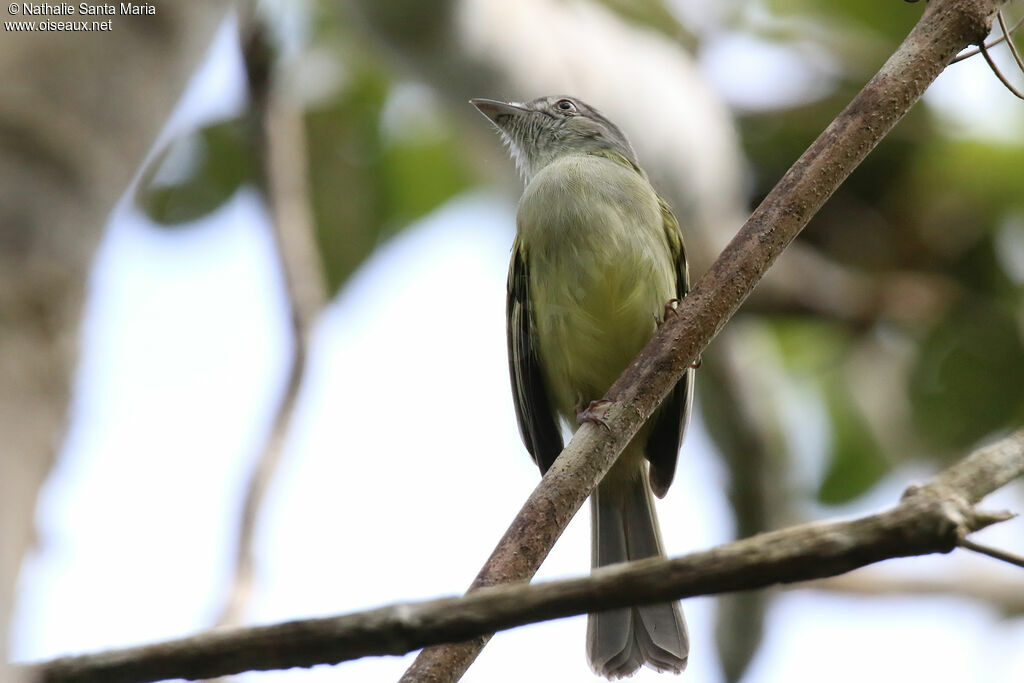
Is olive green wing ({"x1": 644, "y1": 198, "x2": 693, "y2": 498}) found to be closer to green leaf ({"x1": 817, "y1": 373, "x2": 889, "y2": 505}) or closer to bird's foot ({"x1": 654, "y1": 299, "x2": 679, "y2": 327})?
bird's foot ({"x1": 654, "y1": 299, "x2": 679, "y2": 327})

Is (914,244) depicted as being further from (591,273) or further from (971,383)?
(591,273)

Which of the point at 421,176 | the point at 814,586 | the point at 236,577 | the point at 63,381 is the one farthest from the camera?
the point at 421,176

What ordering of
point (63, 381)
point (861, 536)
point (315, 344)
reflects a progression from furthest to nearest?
1. point (315, 344)
2. point (861, 536)
3. point (63, 381)

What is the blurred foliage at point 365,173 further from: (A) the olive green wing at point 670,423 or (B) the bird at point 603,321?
(A) the olive green wing at point 670,423

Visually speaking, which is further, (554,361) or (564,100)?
(564,100)

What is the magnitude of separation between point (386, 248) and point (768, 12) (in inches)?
99.4

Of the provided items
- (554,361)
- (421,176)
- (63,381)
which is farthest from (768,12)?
(63,381)

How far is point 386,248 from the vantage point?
6.50 meters

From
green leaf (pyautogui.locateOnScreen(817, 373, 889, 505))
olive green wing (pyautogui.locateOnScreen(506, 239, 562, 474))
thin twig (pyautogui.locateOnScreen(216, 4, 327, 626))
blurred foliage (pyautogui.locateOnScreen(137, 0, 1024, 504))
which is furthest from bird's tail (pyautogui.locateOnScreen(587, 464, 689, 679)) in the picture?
green leaf (pyautogui.locateOnScreen(817, 373, 889, 505))

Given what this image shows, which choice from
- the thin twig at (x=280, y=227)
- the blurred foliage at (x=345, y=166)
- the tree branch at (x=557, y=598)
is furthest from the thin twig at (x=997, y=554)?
Result: the blurred foliage at (x=345, y=166)

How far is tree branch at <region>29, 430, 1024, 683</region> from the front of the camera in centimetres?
139

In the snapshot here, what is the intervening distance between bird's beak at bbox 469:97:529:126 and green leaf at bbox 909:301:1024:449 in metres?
2.45

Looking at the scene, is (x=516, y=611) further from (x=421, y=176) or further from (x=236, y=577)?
(x=421, y=176)

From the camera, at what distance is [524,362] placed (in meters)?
4.59
